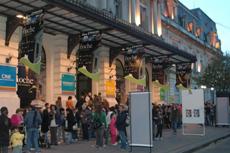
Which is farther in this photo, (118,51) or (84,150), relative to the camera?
(118,51)

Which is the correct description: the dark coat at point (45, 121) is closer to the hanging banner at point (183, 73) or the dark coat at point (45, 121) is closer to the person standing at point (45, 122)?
the person standing at point (45, 122)

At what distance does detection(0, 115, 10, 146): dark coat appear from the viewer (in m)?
11.7

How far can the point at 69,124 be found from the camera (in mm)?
19625

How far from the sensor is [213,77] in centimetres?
4488

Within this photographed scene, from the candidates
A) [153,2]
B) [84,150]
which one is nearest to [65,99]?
[84,150]

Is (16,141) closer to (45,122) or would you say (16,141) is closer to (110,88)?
(45,122)

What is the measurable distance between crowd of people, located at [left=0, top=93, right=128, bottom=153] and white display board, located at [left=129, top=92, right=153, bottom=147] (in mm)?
820

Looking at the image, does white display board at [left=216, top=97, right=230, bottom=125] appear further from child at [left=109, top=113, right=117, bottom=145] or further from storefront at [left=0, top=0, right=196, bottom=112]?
child at [left=109, top=113, right=117, bottom=145]

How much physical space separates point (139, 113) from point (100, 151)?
2.23 m

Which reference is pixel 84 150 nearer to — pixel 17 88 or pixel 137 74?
pixel 17 88

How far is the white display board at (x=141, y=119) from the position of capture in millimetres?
16703

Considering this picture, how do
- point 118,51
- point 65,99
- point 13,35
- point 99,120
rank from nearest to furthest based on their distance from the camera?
1. point 99,120
2. point 13,35
3. point 65,99
4. point 118,51

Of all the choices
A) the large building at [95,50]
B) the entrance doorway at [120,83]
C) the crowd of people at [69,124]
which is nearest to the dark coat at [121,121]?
the crowd of people at [69,124]

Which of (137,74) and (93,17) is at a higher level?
(93,17)
